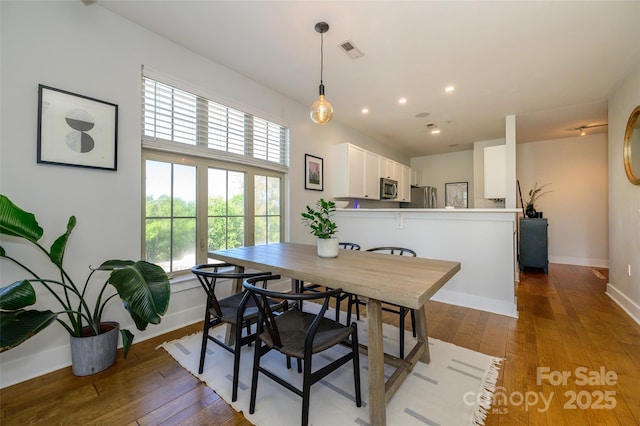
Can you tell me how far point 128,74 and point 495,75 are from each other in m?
3.76

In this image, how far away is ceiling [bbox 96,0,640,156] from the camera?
6.89 feet

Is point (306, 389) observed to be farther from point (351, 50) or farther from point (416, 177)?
point (416, 177)

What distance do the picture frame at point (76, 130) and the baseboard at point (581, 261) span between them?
789 centimetres

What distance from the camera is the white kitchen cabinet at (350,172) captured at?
14.9 ft

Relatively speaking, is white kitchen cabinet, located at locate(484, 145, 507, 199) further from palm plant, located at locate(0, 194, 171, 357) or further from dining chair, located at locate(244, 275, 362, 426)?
palm plant, located at locate(0, 194, 171, 357)

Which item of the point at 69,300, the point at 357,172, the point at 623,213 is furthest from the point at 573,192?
the point at 69,300

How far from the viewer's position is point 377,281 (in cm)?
139

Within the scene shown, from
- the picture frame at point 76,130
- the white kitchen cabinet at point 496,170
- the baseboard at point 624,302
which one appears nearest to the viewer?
the picture frame at point 76,130

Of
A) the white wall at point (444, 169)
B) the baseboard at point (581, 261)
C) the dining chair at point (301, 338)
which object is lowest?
the baseboard at point (581, 261)

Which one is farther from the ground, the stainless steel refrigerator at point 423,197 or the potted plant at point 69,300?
the stainless steel refrigerator at point 423,197

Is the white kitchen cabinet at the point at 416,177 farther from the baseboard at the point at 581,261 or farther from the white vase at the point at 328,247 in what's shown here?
the white vase at the point at 328,247

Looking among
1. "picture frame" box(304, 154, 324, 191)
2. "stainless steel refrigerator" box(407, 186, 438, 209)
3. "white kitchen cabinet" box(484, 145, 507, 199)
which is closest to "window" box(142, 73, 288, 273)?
"picture frame" box(304, 154, 324, 191)

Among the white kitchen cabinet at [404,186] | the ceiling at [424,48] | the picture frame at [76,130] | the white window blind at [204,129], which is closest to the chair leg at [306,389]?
the picture frame at [76,130]

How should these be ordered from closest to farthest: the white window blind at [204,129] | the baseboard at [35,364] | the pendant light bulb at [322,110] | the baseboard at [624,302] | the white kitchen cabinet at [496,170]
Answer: the baseboard at [35,364] → the pendant light bulb at [322,110] → the white window blind at [204,129] → the baseboard at [624,302] → the white kitchen cabinet at [496,170]
